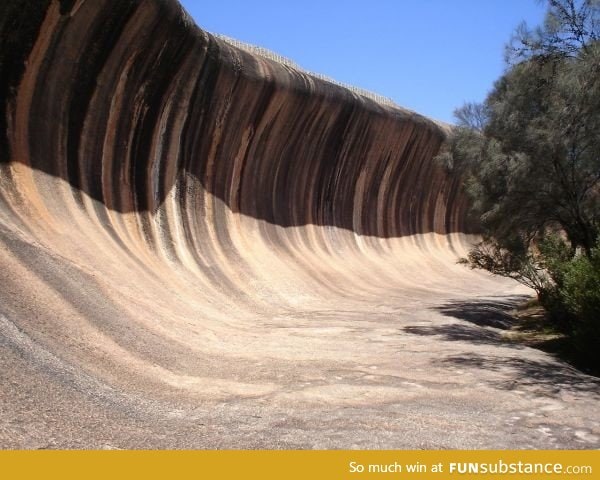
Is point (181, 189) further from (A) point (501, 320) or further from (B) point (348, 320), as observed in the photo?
(A) point (501, 320)

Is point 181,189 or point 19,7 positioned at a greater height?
point 19,7

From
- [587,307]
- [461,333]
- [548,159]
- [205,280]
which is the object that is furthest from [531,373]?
[205,280]

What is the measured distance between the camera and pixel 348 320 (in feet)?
40.9

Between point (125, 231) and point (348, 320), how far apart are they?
4.69 metres

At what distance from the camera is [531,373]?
26.3 ft

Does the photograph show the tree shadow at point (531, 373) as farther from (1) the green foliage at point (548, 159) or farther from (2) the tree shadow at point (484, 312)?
(2) the tree shadow at point (484, 312)

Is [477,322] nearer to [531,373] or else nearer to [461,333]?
[461,333]

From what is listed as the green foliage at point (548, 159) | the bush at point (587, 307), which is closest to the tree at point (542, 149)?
the green foliage at point (548, 159)

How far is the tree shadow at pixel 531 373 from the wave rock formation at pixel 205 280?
0.06 metres

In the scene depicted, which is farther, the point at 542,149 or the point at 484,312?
the point at 484,312

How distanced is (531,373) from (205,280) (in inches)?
270

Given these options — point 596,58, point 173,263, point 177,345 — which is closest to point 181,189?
point 173,263

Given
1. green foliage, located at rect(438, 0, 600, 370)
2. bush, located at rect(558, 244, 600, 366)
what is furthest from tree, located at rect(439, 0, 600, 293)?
bush, located at rect(558, 244, 600, 366)

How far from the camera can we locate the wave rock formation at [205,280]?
5535mm
